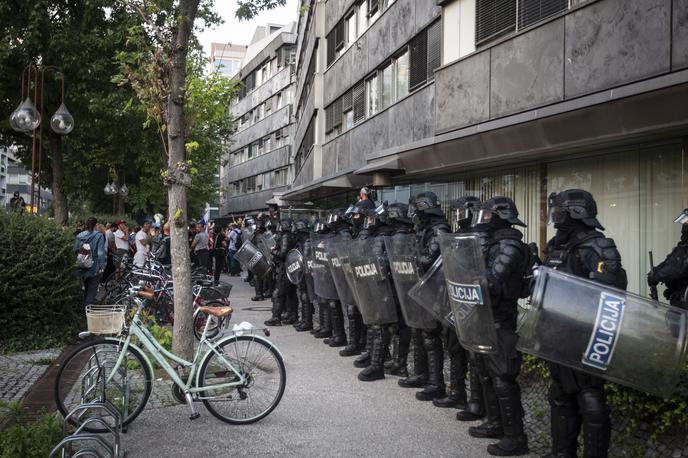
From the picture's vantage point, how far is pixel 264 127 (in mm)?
54531

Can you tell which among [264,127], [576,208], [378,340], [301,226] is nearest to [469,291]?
[576,208]

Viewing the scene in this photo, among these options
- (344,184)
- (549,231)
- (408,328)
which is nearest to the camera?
(408,328)

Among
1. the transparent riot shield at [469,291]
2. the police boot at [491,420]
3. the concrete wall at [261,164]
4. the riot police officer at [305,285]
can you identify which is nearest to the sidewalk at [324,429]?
the police boot at [491,420]

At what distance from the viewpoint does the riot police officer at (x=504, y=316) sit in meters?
5.04

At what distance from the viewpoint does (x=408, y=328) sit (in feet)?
24.8

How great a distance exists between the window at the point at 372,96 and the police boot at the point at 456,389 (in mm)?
12687

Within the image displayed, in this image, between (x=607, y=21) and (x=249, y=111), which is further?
(x=249, y=111)

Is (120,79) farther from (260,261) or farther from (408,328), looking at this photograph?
(260,261)

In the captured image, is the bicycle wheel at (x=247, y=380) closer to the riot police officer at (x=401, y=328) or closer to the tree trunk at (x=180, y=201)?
the tree trunk at (x=180, y=201)

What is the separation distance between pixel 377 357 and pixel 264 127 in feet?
159

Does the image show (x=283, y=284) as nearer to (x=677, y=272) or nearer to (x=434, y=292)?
(x=434, y=292)

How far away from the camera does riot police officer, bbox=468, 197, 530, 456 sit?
16.5ft

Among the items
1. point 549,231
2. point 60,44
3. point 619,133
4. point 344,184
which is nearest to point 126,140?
point 60,44

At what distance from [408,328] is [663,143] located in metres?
3.72
